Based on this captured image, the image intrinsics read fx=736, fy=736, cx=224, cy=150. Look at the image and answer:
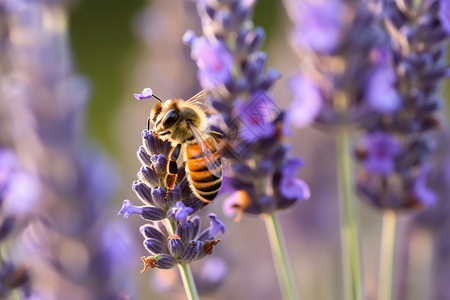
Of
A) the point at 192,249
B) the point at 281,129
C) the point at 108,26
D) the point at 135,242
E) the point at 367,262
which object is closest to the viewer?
the point at 192,249

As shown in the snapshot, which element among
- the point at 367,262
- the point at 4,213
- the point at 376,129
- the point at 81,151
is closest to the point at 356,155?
Answer: the point at 376,129

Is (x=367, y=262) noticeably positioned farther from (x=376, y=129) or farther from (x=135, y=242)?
(x=376, y=129)

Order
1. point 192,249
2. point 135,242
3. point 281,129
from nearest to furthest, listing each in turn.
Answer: point 192,249, point 281,129, point 135,242

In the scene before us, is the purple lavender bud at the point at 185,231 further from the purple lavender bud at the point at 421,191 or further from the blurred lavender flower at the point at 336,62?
the purple lavender bud at the point at 421,191

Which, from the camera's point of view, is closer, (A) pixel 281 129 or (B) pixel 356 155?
(A) pixel 281 129

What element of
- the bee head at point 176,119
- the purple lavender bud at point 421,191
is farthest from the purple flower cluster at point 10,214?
the purple lavender bud at point 421,191

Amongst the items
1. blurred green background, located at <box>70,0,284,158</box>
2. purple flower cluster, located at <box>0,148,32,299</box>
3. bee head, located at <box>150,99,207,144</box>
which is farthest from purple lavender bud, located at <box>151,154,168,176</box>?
blurred green background, located at <box>70,0,284,158</box>
